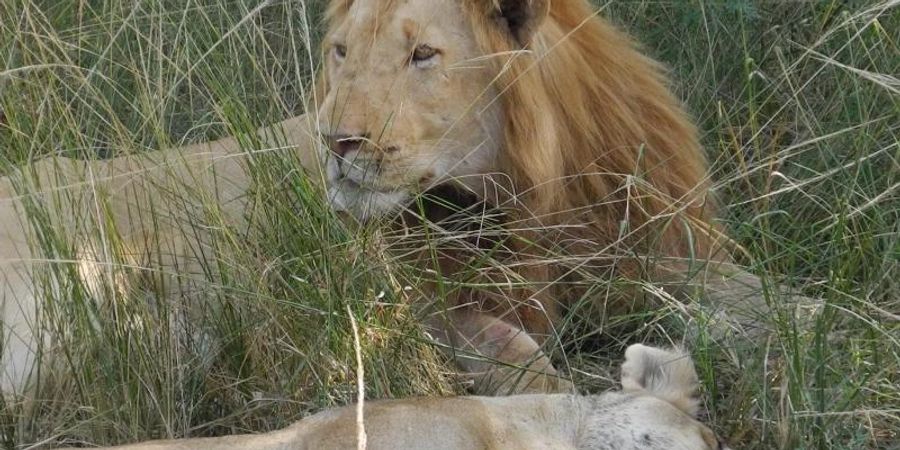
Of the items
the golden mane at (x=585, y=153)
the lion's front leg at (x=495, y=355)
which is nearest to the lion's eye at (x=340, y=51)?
the golden mane at (x=585, y=153)

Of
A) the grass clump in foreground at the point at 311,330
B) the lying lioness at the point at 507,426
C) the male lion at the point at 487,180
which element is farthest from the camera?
the male lion at the point at 487,180

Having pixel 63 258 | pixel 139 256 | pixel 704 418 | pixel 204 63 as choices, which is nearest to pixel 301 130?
pixel 204 63

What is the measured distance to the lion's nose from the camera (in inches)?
121

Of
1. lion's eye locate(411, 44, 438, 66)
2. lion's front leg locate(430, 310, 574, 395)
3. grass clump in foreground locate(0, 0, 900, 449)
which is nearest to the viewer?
grass clump in foreground locate(0, 0, 900, 449)

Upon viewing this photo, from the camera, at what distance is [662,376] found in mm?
2506

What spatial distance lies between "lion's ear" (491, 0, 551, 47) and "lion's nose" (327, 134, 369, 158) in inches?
18.0

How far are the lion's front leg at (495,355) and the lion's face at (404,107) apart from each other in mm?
309

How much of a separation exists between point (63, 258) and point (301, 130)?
0.80 meters

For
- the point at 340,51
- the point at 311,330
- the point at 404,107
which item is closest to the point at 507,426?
the point at 311,330

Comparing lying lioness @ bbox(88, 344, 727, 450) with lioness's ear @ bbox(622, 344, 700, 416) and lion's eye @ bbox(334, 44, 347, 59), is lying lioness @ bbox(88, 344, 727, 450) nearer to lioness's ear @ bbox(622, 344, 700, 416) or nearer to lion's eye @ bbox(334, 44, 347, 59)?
lioness's ear @ bbox(622, 344, 700, 416)

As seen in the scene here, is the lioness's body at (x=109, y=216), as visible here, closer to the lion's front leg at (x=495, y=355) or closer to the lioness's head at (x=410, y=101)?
the lioness's head at (x=410, y=101)

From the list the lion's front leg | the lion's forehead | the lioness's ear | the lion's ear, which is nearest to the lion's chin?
the lion's front leg

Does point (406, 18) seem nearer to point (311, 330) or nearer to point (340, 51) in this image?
point (340, 51)

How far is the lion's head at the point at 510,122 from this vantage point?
3.16 m
